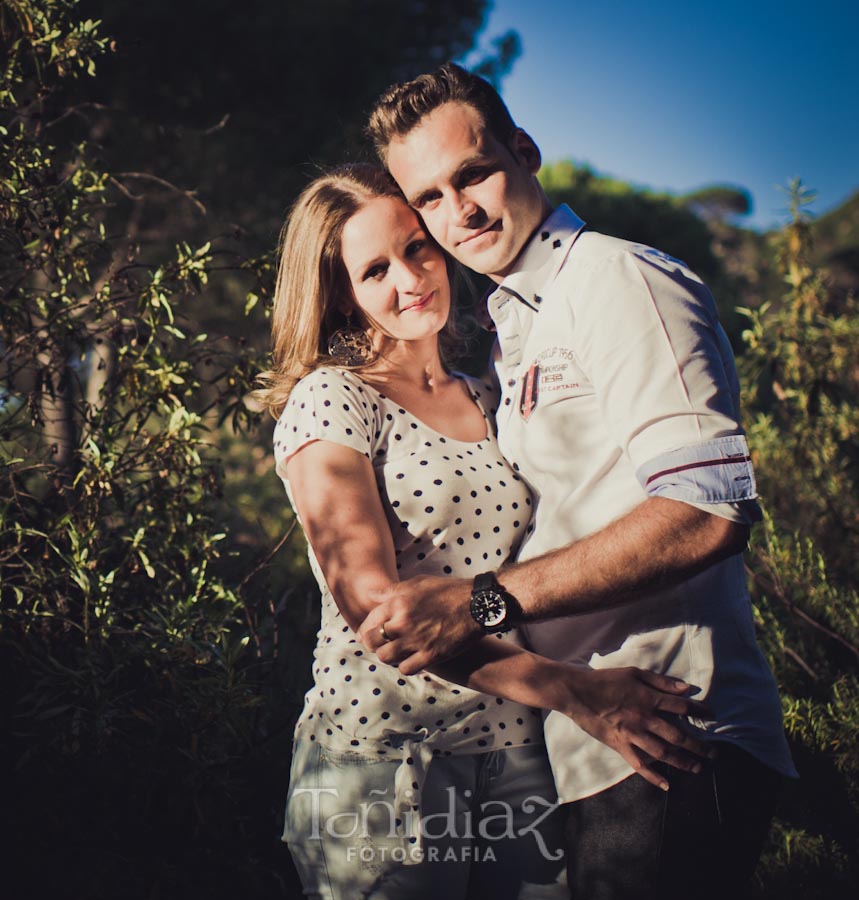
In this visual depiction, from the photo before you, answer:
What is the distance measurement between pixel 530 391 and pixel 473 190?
2.12 feet

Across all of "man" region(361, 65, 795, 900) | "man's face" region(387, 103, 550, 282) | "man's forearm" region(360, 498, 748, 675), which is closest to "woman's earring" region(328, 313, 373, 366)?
"man's face" region(387, 103, 550, 282)

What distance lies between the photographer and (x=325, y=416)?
218 cm

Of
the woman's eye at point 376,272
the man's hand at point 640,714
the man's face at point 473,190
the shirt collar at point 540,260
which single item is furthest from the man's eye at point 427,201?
the man's hand at point 640,714

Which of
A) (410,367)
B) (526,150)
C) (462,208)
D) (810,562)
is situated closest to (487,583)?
(410,367)

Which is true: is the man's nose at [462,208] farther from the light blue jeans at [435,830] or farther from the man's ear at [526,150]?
the light blue jeans at [435,830]

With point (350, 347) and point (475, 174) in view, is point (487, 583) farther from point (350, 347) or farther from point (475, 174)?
point (475, 174)

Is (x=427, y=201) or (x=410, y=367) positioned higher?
(x=427, y=201)

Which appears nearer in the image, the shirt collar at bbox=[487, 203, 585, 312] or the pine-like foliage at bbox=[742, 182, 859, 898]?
the shirt collar at bbox=[487, 203, 585, 312]

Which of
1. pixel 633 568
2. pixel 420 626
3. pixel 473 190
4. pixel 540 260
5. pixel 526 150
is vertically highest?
pixel 526 150

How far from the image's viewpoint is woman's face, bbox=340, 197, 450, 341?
Result: 8.36 feet

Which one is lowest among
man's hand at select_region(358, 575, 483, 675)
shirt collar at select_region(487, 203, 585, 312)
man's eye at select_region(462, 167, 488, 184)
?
man's hand at select_region(358, 575, 483, 675)

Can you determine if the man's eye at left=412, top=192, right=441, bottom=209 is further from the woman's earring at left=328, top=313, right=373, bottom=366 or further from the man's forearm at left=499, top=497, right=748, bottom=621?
the man's forearm at left=499, top=497, right=748, bottom=621

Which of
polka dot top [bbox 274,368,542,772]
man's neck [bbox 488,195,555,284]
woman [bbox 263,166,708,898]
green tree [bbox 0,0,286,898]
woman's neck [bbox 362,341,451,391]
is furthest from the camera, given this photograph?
green tree [bbox 0,0,286,898]

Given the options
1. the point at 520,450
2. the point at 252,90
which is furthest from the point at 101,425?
the point at 252,90
